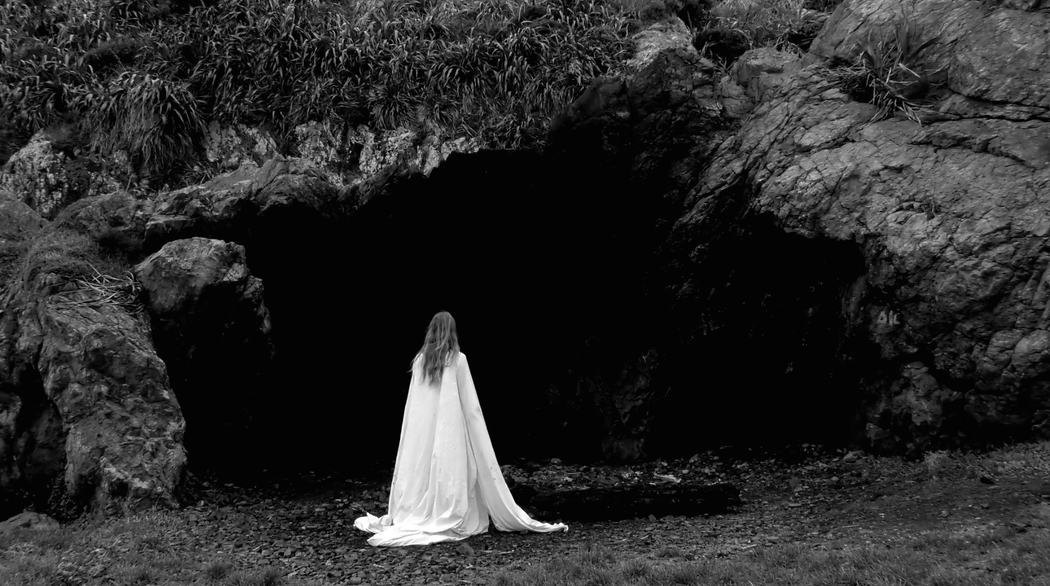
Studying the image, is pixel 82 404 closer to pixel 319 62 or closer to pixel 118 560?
pixel 118 560

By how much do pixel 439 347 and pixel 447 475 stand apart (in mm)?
1419

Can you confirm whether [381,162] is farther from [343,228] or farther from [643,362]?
[643,362]

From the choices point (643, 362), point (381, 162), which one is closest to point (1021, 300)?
point (643, 362)

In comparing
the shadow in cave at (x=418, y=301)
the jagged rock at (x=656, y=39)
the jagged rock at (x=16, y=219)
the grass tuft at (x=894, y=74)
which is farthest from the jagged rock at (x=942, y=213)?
the jagged rock at (x=16, y=219)

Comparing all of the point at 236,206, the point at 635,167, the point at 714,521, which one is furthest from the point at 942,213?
the point at 236,206

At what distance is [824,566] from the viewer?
216 inches

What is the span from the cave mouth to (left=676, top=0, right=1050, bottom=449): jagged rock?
→ 0.64m

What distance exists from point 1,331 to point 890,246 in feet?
38.0

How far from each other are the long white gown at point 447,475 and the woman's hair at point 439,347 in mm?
89

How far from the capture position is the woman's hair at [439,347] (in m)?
8.20

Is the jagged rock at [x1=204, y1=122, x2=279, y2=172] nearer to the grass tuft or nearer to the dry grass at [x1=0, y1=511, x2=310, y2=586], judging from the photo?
the dry grass at [x1=0, y1=511, x2=310, y2=586]

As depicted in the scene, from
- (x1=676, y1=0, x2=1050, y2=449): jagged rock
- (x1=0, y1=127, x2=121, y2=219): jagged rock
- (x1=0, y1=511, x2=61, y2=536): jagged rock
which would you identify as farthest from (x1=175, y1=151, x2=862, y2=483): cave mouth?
(x1=0, y1=127, x2=121, y2=219): jagged rock

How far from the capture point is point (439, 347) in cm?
823

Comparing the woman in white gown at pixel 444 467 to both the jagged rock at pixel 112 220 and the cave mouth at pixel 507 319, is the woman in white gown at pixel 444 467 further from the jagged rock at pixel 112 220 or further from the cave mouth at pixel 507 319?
the jagged rock at pixel 112 220
